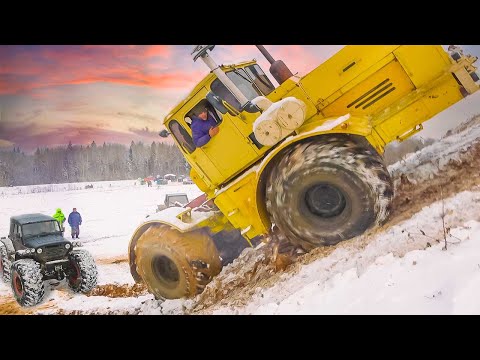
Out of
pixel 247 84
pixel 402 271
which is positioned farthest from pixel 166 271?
pixel 402 271

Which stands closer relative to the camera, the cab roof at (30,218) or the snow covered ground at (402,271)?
the snow covered ground at (402,271)

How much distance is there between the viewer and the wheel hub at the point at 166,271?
4531mm

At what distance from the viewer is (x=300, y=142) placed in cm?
383

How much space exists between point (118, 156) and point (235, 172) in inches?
53.3

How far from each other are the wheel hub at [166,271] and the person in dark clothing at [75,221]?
0.98 meters

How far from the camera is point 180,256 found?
446cm

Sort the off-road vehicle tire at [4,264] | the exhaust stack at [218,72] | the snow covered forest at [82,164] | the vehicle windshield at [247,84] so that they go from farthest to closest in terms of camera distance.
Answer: the off-road vehicle tire at [4,264] → the snow covered forest at [82,164] → the vehicle windshield at [247,84] → the exhaust stack at [218,72]

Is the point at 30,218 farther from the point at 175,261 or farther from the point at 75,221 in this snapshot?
the point at 175,261

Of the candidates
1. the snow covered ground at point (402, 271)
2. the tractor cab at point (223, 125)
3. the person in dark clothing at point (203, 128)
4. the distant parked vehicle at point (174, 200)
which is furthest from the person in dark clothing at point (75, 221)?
the person in dark clothing at point (203, 128)

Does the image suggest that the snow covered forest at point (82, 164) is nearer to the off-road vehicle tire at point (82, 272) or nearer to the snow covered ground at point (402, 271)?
the snow covered ground at point (402, 271)

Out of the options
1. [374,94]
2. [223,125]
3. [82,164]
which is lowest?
[374,94]

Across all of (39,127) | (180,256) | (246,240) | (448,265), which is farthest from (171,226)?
(448,265)

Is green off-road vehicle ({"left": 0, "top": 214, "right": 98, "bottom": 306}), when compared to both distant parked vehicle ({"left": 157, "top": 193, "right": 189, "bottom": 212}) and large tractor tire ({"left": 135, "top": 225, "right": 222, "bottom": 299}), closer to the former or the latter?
large tractor tire ({"left": 135, "top": 225, "right": 222, "bottom": 299})

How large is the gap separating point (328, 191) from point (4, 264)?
12.4 feet
